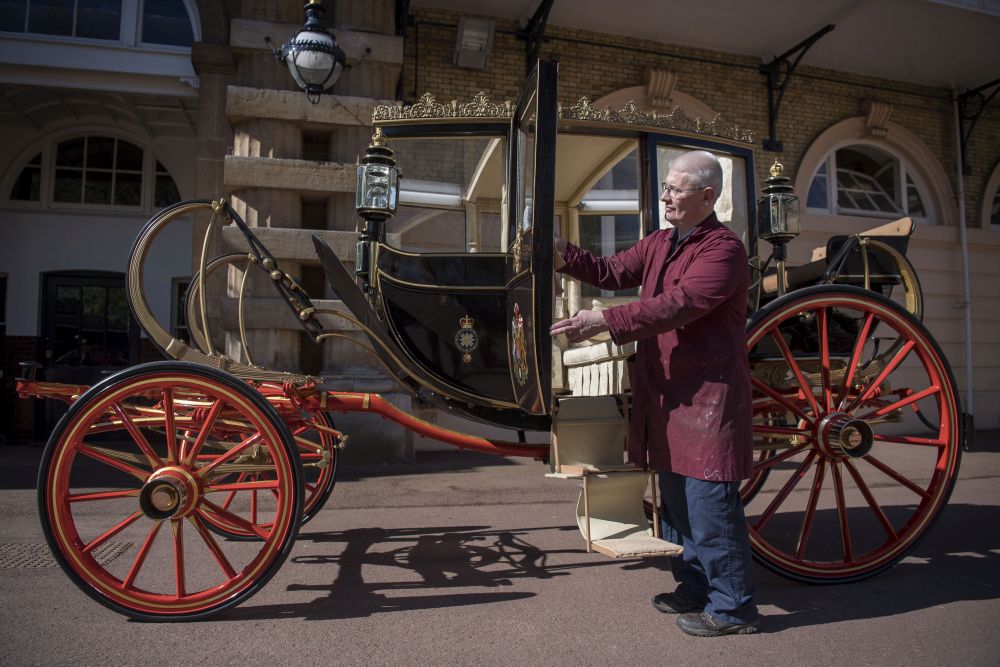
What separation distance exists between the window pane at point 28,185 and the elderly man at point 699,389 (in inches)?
363

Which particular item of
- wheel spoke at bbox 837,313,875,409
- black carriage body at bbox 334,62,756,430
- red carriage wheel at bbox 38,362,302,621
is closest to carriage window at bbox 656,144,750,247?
black carriage body at bbox 334,62,756,430

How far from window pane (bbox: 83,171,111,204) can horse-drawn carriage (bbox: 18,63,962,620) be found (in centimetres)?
664

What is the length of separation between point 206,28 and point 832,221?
8530mm

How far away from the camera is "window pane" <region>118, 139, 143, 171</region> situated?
922 centimetres

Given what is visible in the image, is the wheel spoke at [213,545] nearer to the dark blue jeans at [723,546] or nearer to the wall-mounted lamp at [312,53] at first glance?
the dark blue jeans at [723,546]

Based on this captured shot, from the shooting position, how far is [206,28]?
7445 mm

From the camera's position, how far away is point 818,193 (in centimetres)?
1018

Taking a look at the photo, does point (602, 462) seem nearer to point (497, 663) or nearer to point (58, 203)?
point (497, 663)

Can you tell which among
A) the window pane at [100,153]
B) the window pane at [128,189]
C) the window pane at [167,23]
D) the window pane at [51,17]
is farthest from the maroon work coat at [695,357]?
the window pane at [100,153]

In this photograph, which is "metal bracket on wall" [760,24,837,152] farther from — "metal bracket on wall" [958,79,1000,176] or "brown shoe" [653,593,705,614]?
"brown shoe" [653,593,705,614]

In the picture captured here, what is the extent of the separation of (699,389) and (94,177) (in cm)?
935

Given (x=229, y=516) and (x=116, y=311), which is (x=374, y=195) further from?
(x=116, y=311)

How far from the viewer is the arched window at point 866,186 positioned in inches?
401

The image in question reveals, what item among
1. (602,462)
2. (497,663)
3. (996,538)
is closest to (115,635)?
(497,663)
